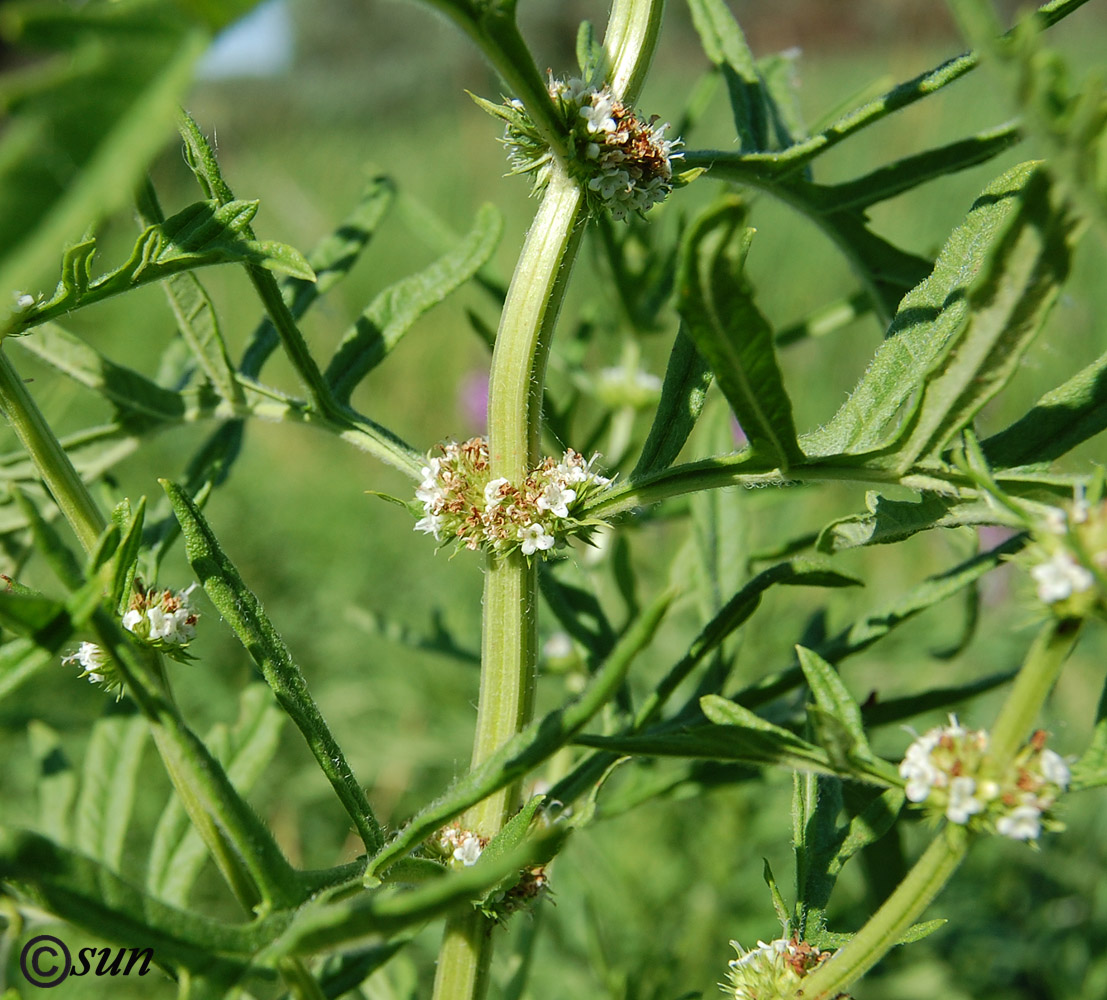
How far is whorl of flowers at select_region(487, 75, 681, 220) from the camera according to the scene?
867mm

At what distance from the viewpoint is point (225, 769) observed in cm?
125

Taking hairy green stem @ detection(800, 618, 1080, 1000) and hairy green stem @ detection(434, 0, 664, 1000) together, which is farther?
hairy green stem @ detection(434, 0, 664, 1000)

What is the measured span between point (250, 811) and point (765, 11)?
2262 cm

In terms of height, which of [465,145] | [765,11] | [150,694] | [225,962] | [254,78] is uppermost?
[765,11]

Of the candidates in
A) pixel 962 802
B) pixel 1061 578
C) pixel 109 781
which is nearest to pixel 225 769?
pixel 109 781

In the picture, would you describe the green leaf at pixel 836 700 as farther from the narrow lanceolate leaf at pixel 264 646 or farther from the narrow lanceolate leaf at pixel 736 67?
the narrow lanceolate leaf at pixel 736 67

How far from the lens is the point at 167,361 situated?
1361 mm

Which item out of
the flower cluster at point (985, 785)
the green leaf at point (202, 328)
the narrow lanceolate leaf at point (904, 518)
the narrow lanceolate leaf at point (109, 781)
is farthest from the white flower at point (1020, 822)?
the narrow lanceolate leaf at point (109, 781)

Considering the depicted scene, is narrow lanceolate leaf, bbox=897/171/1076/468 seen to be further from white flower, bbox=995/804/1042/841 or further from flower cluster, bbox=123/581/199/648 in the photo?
flower cluster, bbox=123/581/199/648

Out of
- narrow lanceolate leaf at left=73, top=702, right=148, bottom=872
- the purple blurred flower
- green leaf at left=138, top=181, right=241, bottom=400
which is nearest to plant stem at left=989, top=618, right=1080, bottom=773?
green leaf at left=138, top=181, right=241, bottom=400

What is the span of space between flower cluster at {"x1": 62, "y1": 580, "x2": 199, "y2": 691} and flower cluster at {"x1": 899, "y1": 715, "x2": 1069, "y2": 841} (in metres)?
0.63

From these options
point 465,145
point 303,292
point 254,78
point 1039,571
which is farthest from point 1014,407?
point 254,78

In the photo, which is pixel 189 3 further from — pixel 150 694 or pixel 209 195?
pixel 209 195

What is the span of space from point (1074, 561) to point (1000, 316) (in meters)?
0.16
